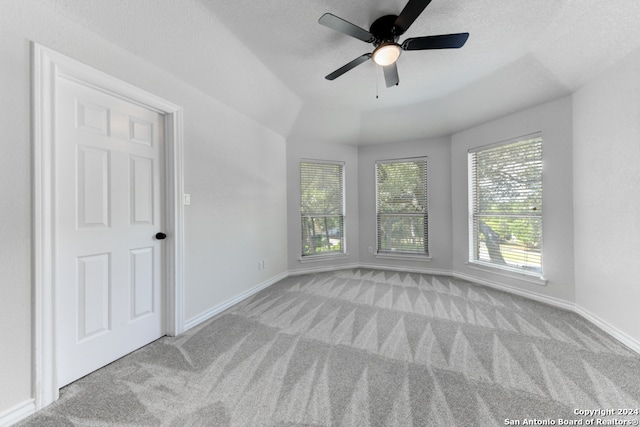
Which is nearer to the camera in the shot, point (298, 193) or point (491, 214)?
point (491, 214)

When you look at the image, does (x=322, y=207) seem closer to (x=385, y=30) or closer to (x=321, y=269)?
(x=321, y=269)

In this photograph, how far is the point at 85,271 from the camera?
5.41 feet

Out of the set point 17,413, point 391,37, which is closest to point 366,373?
point 17,413

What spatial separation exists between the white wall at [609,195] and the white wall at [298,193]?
2.92 metres

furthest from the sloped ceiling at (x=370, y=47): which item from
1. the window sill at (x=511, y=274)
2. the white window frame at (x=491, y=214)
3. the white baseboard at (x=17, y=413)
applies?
the white baseboard at (x=17, y=413)

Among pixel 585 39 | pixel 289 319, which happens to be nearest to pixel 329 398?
pixel 289 319

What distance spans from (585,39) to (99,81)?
12.6 feet

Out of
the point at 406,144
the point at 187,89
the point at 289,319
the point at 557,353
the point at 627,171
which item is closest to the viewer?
the point at 557,353

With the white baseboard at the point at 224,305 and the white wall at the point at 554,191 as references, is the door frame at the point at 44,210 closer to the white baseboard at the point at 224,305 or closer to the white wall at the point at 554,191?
the white baseboard at the point at 224,305

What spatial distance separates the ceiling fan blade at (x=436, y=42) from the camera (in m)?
1.78

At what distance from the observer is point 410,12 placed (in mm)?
1617

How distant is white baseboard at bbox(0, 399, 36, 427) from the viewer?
123 cm

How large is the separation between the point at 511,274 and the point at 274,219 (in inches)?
135

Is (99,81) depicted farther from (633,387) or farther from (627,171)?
(627,171)
